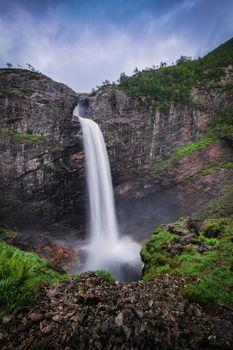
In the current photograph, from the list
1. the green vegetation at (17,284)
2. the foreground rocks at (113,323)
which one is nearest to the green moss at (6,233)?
the green vegetation at (17,284)

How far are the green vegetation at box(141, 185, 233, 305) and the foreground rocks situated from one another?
49 cm

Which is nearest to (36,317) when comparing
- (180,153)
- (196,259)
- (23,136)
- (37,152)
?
(196,259)

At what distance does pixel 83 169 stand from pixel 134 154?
5.62 m

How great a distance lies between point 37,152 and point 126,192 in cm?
941

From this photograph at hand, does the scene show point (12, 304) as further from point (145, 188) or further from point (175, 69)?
point (175, 69)

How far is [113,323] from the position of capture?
482cm

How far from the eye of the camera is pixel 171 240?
432 inches

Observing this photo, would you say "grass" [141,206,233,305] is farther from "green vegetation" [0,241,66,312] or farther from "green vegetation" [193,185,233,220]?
"green vegetation" [0,241,66,312]

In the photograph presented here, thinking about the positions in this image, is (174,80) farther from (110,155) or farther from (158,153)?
(110,155)

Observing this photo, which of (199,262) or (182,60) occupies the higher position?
(182,60)

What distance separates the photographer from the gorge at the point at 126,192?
18.5 ft

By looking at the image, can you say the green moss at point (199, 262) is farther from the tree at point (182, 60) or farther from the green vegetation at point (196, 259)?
the tree at point (182, 60)

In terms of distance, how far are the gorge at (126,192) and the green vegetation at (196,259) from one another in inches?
1.8

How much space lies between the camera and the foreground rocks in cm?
438
